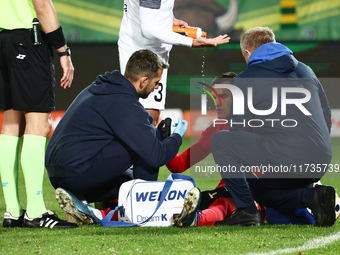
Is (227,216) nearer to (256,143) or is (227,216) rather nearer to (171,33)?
(256,143)

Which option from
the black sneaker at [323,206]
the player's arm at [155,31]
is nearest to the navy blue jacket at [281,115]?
the black sneaker at [323,206]

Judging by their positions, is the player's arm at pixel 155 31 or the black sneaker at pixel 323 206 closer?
the black sneaker at pixel 323 206

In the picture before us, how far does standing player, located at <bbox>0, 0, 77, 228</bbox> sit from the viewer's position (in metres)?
2.58

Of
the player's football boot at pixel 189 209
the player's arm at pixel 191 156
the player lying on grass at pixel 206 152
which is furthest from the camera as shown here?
the player's arm at pixel 191 156

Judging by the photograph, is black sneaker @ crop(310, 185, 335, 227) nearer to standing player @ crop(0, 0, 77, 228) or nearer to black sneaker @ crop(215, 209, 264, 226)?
black sneaker @ crop(215, 209, 264, 226)

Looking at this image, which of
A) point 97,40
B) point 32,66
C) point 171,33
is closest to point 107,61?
point 97,40

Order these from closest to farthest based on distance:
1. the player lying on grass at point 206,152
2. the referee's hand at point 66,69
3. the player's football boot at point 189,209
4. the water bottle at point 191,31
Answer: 1. the player's football boot at point 189,209
2. the referee's hand at point 66,69
3. the player lying on grass at point 206,152
4. the water bottle at point 191,31

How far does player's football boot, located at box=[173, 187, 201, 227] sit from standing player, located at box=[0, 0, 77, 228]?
0.60 metres

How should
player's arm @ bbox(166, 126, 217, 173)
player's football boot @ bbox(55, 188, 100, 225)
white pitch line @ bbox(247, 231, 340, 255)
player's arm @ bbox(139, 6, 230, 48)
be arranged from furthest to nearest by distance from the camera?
player's arm @ bbox(139, 6, 230, 48)
player's arm @ bbox(166, 126, 217, 173)
player's football boot @ bbox(55, 188, 100, 225)
white pitch line @ bbox(247, 231, 340, 255)

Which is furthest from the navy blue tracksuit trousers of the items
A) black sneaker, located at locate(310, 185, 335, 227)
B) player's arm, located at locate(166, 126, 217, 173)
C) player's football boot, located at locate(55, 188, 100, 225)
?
player's football boot, located at locate(55, 188, 100, 225)

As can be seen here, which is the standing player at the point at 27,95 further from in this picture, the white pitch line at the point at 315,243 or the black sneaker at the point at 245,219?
the white pitch line at the point at 315,243

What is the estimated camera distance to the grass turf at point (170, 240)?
1986mm

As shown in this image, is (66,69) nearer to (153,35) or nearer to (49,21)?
(49,21)

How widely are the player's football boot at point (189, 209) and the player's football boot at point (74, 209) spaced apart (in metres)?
0.51
